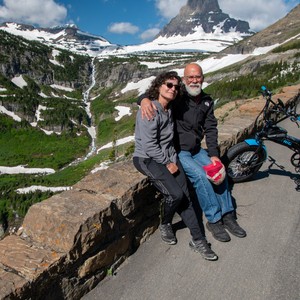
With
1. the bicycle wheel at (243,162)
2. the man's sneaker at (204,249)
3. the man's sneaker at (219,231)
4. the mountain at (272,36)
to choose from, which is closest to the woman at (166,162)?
the man's sneaker at (204,249)

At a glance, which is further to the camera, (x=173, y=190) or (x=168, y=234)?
(x=168, y=234)

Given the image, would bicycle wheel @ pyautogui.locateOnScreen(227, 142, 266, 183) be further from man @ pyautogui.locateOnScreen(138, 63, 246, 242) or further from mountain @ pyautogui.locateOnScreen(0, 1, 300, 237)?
mountain @ pyautogui.locateOnScreen(0, 1, 300, 237)

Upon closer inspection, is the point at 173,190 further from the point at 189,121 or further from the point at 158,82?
the point at 158,82

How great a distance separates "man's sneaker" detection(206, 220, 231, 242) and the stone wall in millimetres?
938

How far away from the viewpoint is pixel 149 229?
4984mm

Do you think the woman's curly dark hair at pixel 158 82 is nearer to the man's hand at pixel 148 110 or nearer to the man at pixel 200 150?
the man at pixel 200 150

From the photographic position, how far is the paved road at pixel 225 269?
12.6 ft

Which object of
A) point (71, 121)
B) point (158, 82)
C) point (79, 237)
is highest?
point (158, 82)

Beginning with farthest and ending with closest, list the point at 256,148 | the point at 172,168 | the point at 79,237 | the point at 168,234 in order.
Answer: the point at 256,148 → the point at 168,234 → the point at 172,168 → the point at 79,237

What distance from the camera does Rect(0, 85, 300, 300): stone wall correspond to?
3145 mm

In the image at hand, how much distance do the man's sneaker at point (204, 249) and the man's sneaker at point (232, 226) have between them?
66 cm

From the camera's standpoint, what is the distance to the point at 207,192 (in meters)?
4.92

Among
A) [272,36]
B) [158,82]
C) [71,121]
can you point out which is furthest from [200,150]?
[272,36]

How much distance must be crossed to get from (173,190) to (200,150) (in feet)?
4.70
